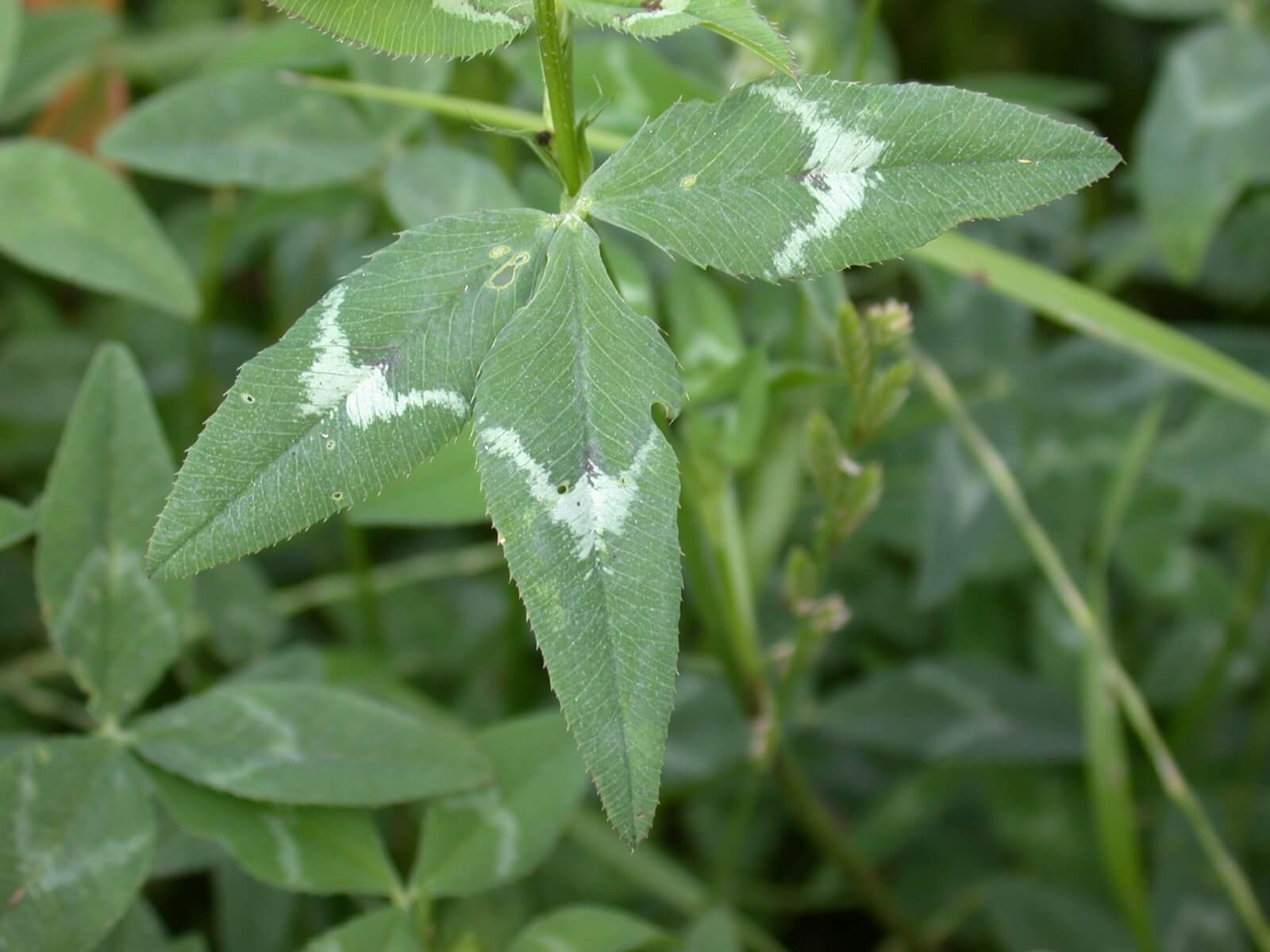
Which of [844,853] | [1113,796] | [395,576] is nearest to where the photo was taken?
[1113,796]

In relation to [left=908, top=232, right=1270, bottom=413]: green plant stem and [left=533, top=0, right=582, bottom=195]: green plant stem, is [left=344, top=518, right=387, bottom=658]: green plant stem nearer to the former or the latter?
[left=908, top=232, right=1270, bottom=413]: green plant stem

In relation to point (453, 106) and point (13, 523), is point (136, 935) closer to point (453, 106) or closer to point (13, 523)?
point (13, 523)

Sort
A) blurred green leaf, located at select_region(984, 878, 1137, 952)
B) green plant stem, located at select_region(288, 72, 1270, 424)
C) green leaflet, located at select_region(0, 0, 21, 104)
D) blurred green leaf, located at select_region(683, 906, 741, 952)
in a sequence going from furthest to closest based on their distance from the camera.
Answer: blurred green leaf, located at select_region(984, 878, 1137, 952) → green leaflet, located at select_region(0, 0, 21, 104) → green plant stem, located at select_region(288, 72, 1270, 424) → blurred green leaf, located at select_region(683, 906, 741, 952)

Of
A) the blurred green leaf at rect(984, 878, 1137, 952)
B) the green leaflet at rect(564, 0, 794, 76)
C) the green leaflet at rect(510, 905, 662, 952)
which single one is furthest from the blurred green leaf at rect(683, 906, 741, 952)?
the green leaflet at rect(564, 0, 794, 76)

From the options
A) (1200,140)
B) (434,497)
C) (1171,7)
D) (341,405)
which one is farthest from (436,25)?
(1171,7)

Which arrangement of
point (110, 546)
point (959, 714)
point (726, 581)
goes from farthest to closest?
point (959, 714)
point (726, 581)
point (110, 546)

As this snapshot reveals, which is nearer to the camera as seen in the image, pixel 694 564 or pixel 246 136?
pixel 694 564
